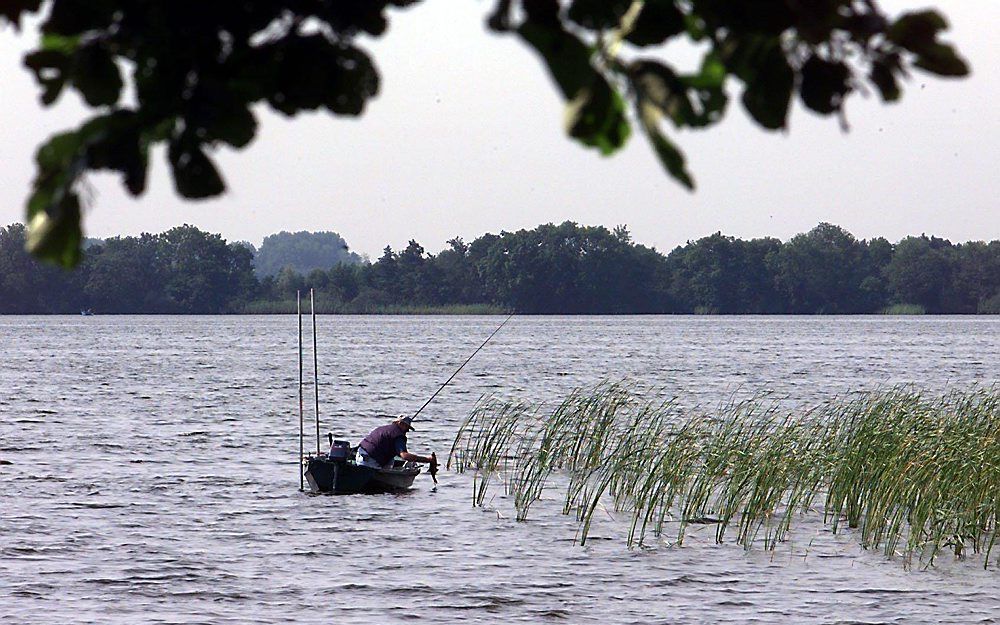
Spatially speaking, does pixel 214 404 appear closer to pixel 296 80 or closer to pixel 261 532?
pixel 261 532

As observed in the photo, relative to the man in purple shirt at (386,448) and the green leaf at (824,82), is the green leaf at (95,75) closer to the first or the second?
the green leaf at (824,82)

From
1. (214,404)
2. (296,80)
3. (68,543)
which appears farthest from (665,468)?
(214,404)

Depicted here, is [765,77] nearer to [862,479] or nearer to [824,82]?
[824,82]

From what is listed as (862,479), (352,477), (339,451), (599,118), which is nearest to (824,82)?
(599,118)

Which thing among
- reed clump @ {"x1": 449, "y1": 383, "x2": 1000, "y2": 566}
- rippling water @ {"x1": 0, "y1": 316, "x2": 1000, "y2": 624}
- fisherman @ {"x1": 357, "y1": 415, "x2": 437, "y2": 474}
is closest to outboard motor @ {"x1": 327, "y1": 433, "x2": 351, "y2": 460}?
fisherman @ {"x1": 357, "y1": 415, "x2": 437, "y2": 474}

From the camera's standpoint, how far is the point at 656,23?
8.36 ft

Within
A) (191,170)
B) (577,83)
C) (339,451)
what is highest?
(577,83)

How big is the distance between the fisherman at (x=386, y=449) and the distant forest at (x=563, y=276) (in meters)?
150

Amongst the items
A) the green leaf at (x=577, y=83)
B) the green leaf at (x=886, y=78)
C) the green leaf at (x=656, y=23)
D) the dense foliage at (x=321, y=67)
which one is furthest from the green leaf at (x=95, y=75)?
the green leaf at (x=886, y=78)

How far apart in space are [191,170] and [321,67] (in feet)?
1.07

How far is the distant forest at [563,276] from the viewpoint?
177m

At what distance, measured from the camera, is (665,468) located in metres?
18.1

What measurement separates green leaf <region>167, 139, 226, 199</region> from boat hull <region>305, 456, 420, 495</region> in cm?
2108

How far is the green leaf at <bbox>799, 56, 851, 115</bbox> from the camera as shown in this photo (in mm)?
2613
